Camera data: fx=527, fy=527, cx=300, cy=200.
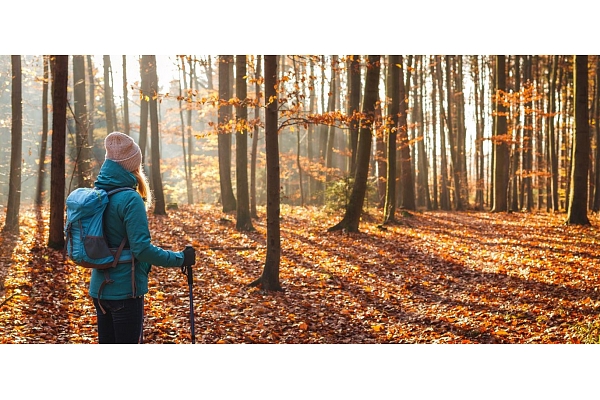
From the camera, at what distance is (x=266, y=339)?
657 cm

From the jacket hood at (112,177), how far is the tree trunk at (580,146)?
13.0 meters

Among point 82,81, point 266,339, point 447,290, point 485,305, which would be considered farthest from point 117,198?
point 82,81

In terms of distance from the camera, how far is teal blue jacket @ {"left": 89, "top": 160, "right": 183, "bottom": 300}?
11.2 ft

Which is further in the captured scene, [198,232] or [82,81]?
[82,81]

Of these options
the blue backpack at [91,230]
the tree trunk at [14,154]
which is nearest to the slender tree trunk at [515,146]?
the tree trunk at [14,154]

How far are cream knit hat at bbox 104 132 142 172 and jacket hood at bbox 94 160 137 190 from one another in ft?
0.13

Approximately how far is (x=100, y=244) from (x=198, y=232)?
1075 centimetres

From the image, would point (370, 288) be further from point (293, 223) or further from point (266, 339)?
point (293, 223)

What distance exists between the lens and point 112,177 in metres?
3.53

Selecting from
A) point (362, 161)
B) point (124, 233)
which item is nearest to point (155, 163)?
point (362, 161)

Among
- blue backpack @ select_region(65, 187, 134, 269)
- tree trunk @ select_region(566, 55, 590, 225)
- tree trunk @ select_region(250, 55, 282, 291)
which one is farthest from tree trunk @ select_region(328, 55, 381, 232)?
blue backpack @ select_region(65, 187, 134, 269)

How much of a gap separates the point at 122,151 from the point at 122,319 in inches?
44.2

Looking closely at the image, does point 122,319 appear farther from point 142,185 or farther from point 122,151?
point 122,151
